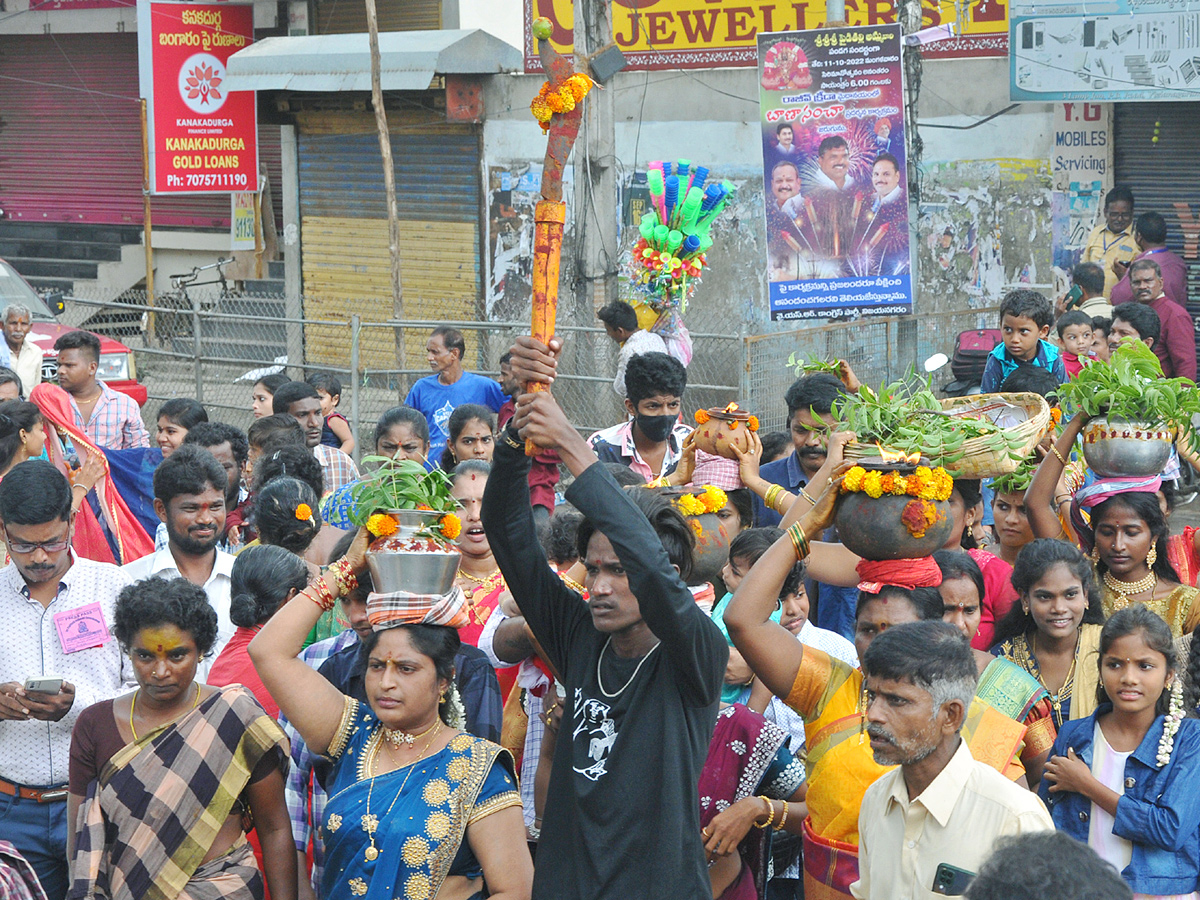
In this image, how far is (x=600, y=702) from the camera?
134 inches

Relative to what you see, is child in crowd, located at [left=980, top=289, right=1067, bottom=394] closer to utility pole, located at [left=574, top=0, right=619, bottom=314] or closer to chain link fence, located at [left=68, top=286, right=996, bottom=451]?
chain link fence, located at [left=68, top=286, right=996, bottom=451]

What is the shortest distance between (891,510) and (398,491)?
1.37 metres

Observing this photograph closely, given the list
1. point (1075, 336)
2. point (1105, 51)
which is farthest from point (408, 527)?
point (1105, 51)

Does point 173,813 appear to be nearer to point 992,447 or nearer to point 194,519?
point 194,519

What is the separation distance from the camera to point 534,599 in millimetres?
3623

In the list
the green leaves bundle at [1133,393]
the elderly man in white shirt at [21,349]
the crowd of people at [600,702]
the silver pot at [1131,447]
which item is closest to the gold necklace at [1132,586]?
the crowd of people at [600,702]

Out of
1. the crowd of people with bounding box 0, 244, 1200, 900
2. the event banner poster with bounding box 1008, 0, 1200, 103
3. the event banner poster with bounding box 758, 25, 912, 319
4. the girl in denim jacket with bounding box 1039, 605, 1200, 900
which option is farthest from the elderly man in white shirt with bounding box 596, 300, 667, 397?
the event banner poster with bounding box 1008, 0, 1200, 103

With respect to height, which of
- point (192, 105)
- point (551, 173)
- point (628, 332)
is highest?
point (192, 105)

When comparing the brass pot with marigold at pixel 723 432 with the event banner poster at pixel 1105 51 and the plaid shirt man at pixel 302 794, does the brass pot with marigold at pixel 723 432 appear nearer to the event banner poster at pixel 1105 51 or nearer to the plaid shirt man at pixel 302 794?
the plaid shirt man at pixel 302 794

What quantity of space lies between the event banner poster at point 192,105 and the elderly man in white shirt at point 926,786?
1473 cm

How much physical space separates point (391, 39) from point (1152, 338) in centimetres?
1067

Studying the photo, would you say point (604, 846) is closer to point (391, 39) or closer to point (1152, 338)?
point (1152, 338)

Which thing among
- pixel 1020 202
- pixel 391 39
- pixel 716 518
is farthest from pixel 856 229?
pixel 391 39

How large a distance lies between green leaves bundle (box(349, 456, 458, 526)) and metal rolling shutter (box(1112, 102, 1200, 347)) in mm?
10928
